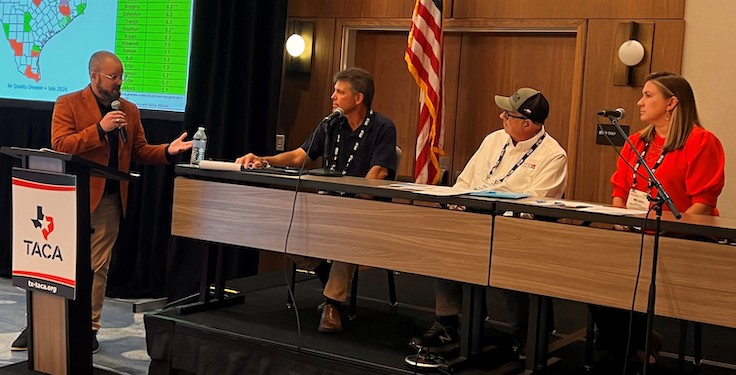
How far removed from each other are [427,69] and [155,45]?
194 centimetres

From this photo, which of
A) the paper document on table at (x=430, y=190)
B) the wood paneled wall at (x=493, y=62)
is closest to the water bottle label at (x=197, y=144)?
the paper document on table at (x=430, y=190)

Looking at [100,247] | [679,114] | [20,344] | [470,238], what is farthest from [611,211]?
[20,344]

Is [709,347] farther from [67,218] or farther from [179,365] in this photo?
[67,218]

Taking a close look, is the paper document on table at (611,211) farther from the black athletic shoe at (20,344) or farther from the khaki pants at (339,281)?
the black athletic shoe at (20,344)

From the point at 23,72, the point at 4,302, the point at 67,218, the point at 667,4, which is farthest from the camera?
the point at 23,72

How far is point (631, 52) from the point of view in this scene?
4.93 metres

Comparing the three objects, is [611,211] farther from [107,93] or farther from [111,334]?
[111,334]

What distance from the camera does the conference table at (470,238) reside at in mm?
2887

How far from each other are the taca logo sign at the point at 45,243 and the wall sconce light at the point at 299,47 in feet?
9.25

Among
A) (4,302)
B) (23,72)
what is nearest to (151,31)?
(23,72)

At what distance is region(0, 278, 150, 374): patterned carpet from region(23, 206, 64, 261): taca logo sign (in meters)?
0.80

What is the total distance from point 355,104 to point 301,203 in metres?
0.74

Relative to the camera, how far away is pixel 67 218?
355cm

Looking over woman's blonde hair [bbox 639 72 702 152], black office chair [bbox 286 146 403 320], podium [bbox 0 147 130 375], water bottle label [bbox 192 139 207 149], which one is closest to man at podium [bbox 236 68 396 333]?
black office chair [bbox 286 146 403 320]
